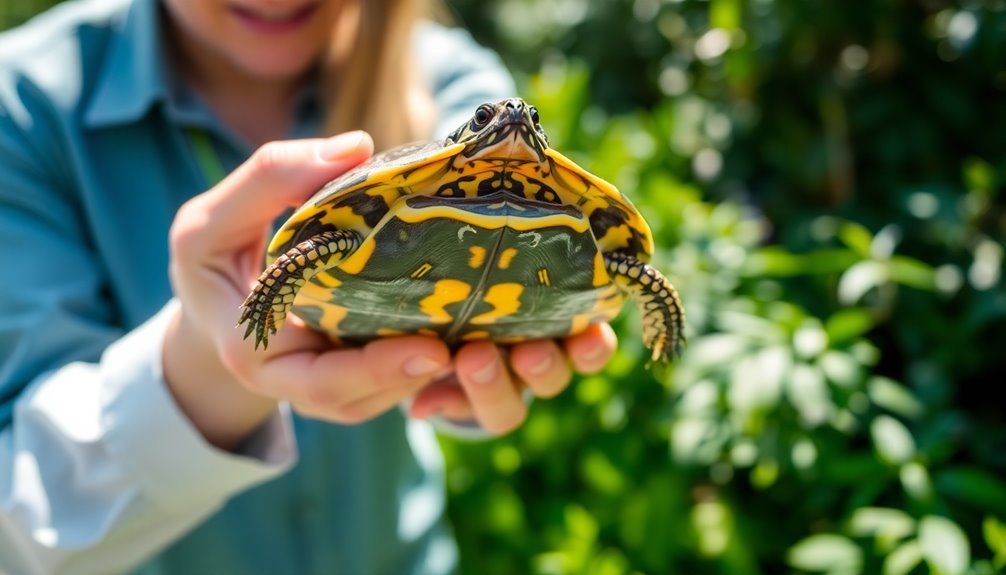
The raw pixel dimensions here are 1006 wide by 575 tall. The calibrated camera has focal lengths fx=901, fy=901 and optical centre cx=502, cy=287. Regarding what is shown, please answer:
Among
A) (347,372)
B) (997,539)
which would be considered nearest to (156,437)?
(347,372)

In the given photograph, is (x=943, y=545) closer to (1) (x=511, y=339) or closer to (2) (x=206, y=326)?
(1) (x=511, y=339)

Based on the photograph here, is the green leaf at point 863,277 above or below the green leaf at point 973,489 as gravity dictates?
above

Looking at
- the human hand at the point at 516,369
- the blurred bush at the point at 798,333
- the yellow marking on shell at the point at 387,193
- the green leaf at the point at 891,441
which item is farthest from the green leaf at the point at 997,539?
the yellow marking on shell at the point at 387,193

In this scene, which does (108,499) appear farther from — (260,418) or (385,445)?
(385,445)

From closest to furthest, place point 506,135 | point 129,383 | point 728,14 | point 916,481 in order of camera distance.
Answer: point 506,135 < point 129,383 < point 916,481 < point 728,14

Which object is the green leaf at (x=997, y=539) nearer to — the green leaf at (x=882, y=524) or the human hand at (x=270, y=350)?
the green leaf at (x=882, y=524)

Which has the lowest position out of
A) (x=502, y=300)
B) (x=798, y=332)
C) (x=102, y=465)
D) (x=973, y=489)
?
(x=973, y=489)

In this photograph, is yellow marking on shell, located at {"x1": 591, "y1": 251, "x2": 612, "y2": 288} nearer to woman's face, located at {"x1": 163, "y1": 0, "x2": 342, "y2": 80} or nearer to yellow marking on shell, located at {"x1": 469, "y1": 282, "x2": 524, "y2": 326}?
yellow marking on shell, located at {"x1": 469, "y1": 282, "x2": 524, "y2": 326}

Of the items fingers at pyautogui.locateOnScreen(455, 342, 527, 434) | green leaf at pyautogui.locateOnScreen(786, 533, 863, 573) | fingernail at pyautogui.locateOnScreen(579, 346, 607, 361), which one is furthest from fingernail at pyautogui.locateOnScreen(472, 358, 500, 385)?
green leaf at pyautogui.locateOnScreen(786, 533, 863, 573)
